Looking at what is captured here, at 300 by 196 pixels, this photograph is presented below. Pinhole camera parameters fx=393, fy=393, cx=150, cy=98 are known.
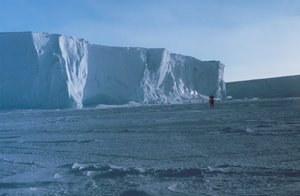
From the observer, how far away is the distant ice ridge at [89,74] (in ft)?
111

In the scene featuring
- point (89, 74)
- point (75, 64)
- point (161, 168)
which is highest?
point (75, 64)

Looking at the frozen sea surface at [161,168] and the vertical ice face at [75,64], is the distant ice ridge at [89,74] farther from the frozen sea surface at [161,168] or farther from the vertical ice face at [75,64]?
the frozen sea surface at [161,168]

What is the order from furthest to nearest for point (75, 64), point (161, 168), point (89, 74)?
point (89, 74), point (75, 64), point (161, 168)

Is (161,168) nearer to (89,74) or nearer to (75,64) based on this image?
(75,64)

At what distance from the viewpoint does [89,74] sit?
37812 mm

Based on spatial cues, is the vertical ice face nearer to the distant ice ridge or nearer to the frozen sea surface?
the distant ice ridge

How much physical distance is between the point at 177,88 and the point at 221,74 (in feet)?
22.1

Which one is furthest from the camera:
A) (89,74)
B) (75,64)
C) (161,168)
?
(89,74)

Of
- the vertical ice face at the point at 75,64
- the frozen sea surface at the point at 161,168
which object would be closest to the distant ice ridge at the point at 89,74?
the vertical ice face at the point at 75,64

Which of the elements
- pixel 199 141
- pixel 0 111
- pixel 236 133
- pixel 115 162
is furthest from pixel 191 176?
pixel 0 111

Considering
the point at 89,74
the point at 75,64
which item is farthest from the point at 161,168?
the point at 89,74

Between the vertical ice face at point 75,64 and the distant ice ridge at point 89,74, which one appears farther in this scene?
the vertical ice face at point 75,64

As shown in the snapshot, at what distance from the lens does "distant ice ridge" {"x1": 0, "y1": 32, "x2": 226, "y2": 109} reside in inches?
1330

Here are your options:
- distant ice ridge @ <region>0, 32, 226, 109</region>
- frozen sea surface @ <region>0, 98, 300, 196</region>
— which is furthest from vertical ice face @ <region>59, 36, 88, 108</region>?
frozen sea surface @ <region>0, 98, 300, 196</region>
